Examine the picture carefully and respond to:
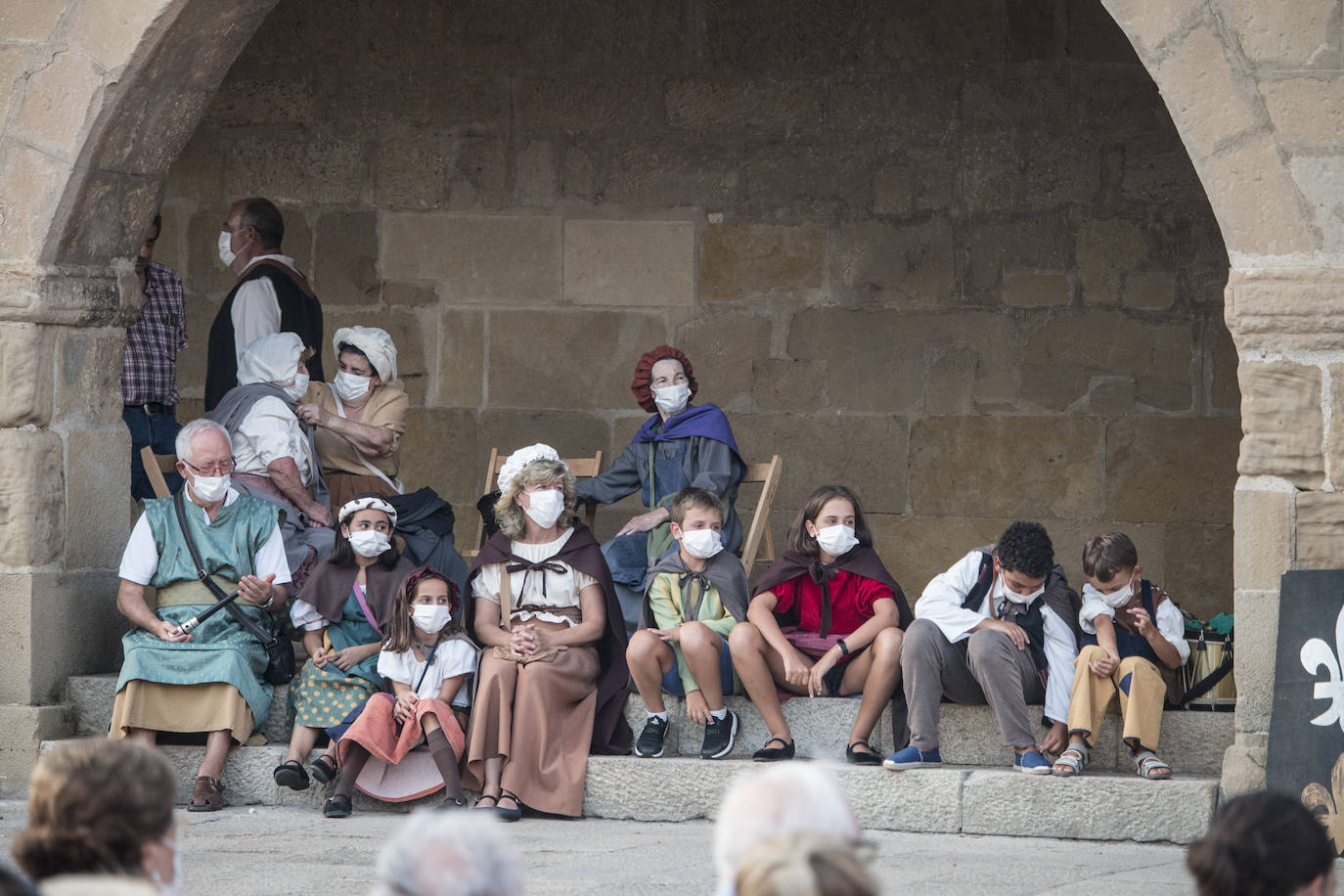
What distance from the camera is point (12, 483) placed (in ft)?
17.9

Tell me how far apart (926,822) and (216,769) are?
2.13 meters

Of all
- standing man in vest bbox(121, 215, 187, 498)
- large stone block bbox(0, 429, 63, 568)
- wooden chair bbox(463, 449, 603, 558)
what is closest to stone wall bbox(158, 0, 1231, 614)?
wooden chair bbox(463, 449, 603, 558)

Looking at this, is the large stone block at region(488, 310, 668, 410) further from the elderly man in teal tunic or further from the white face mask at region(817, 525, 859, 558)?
the white face mask at region(817, 525, 859, 558)

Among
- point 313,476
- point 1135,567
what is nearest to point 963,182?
point 1135,567

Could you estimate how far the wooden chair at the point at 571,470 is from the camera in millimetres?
6668

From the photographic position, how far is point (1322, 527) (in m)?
4.66

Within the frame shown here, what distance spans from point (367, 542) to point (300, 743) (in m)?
0.65

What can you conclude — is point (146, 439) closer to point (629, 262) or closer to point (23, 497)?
point (23, 497)

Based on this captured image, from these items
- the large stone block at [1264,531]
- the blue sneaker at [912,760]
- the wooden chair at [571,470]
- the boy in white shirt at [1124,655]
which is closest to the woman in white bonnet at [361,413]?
the wooden chair at [571,470]

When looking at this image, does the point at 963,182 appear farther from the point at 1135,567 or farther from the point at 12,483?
the point at 12,483

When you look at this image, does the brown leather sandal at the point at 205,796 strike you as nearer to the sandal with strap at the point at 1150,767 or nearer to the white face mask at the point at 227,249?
the white face mask at the point at 227,249

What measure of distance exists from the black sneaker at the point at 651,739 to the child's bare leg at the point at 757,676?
30cm

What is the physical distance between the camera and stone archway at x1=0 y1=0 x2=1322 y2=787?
4.66 meters

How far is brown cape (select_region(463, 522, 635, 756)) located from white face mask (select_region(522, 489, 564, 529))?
0.11m
